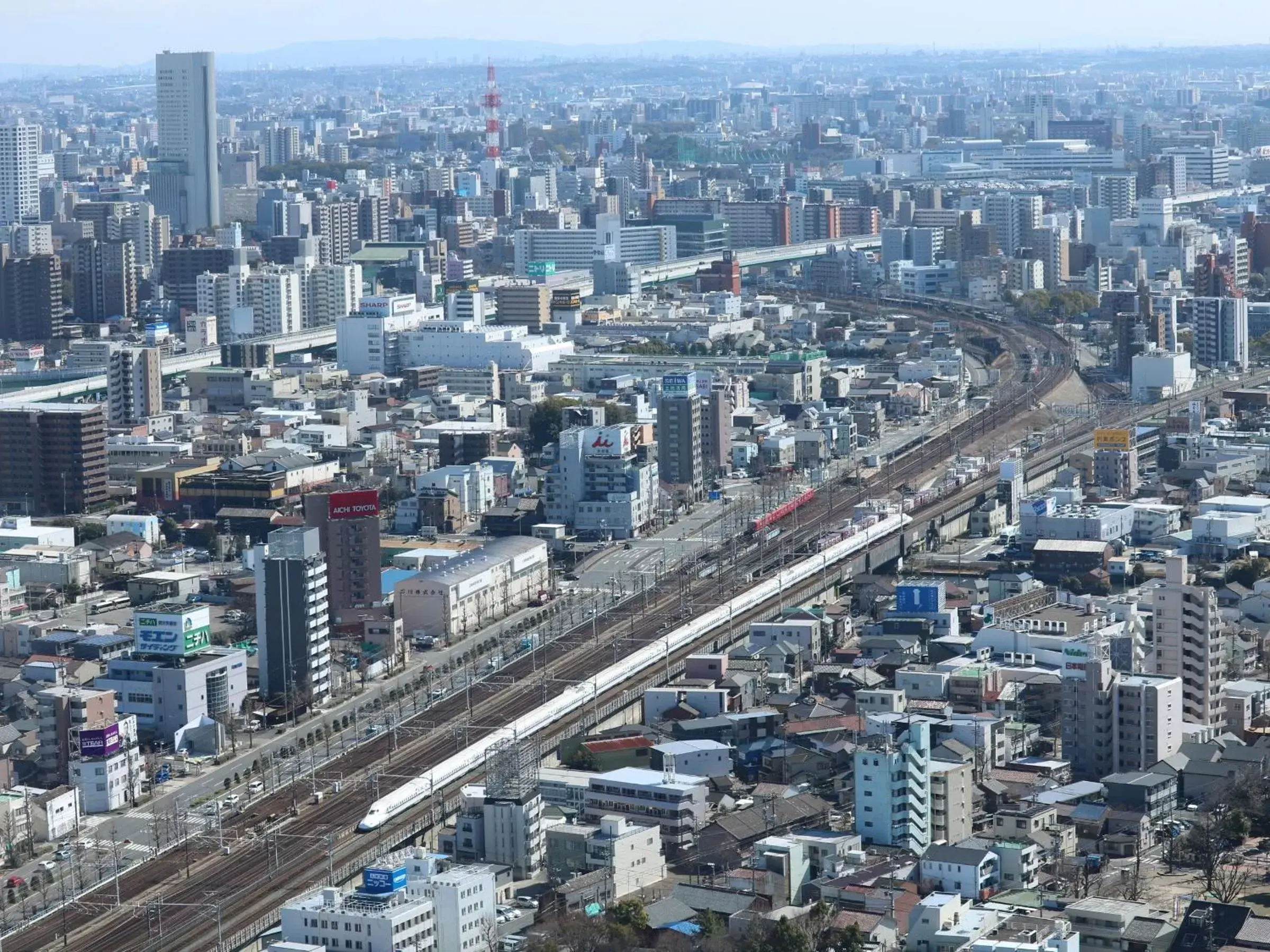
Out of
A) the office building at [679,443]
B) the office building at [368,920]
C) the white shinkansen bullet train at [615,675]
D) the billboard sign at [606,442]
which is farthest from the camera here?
the office building at [679,443]

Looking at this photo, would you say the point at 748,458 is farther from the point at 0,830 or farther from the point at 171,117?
the point at 171,117

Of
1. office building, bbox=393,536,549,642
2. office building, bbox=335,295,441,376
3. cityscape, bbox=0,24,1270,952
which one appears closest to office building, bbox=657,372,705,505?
cityscape, bbox=0,24,1270,952

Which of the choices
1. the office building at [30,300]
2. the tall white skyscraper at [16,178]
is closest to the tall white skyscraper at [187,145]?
the tall white skyscraper at [16,178]

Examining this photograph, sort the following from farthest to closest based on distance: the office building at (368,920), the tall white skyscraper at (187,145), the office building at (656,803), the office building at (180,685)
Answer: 1. the tall white skyscraper at (187,145)
2. the office building at (180,685)
3. the office building at (656,803)
4. the office building at (368,920)

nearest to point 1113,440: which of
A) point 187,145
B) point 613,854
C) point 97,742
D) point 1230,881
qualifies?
point 1230,881

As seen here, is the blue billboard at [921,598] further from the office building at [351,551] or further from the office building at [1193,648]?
the office building at [351,551]
